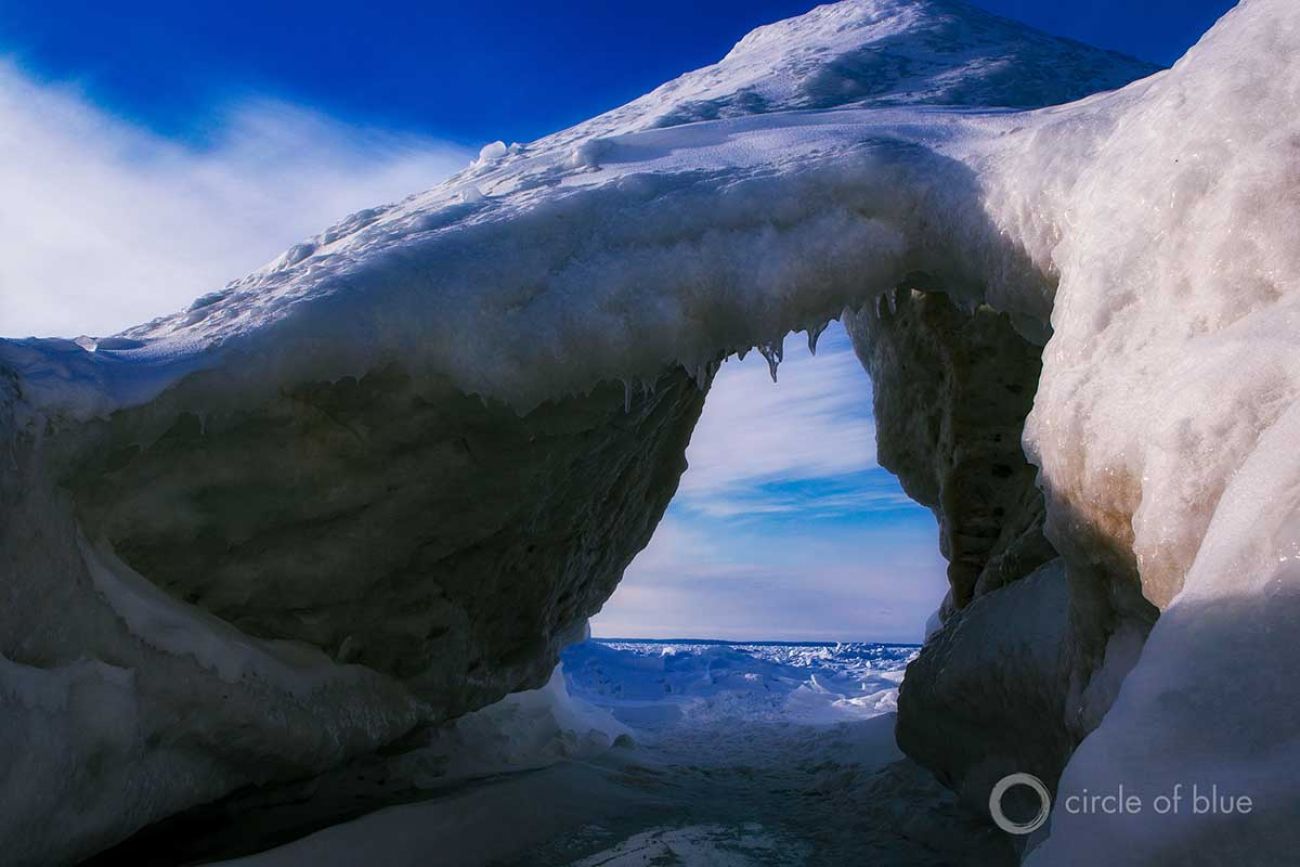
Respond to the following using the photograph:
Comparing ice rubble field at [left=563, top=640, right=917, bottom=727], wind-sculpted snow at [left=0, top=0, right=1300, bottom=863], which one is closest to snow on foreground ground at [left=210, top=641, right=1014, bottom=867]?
wind-sculpted snow at [left=0, top=0, right=1300, bottom=863]

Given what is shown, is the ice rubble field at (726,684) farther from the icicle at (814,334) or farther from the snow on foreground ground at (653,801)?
the icicle at (814,334)

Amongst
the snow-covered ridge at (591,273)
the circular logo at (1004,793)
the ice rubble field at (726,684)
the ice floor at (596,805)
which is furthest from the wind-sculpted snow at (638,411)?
the ice rubble field at (726,684)

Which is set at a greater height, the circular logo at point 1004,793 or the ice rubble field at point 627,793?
the circular logo at point 1004,793

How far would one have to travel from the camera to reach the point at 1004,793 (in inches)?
134

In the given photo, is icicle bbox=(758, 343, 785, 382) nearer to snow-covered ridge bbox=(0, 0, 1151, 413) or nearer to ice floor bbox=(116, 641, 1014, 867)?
snow-covered ridge bbox=(0, 0, 1151, 413)

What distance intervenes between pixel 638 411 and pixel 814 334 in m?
1.01

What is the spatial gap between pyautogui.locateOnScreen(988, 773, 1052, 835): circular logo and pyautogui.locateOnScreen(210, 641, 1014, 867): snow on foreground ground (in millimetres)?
180

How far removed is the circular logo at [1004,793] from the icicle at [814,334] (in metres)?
1.75

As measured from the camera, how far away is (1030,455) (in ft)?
7.93

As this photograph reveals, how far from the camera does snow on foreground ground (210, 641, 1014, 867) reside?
3438 millimetres

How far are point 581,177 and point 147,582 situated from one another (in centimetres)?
216

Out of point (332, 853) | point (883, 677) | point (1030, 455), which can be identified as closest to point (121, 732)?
point (332, 853)

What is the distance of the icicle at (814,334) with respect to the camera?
3.24 m

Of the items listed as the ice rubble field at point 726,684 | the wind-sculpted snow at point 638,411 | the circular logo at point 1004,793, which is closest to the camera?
the wind-sculpted snow at point 638,411
